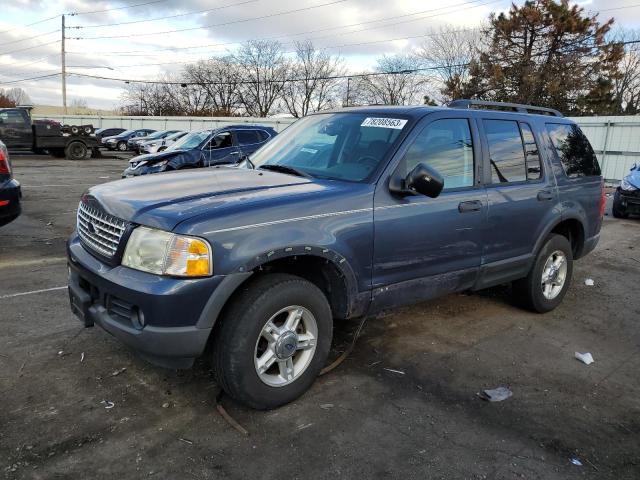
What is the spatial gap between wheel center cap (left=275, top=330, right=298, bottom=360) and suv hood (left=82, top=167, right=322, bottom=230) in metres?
0.83

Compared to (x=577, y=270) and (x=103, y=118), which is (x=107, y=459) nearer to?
(x=577, y=270)

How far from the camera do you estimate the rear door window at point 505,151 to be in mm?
4234

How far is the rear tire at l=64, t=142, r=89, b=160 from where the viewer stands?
23.9 meters

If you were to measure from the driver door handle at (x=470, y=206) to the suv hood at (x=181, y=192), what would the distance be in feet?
3.90

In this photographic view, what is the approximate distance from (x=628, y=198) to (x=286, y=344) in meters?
10.6

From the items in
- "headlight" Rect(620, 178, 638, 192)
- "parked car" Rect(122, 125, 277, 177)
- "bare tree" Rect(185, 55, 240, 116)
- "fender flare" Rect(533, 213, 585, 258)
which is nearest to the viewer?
"fender flare" Rect(533, 213, 585, 258)

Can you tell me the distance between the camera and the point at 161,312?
8.74 feet

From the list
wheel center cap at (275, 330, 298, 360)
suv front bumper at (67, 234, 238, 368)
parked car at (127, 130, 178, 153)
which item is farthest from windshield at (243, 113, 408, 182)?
parked car at (127, 130, 178, 153)

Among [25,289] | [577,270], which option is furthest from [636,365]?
[25,289]

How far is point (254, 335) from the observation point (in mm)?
2891

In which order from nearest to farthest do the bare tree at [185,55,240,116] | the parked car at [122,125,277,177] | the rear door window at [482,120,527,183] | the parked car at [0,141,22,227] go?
the rear door window at [482,120,527,183], the parked car at [0,141,22,227], the parked car at [122,125,277,177], the bare tree at [185,55,240,116]

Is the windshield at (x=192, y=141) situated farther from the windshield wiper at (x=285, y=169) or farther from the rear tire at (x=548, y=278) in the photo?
the rear tire at (x=548, y=278)

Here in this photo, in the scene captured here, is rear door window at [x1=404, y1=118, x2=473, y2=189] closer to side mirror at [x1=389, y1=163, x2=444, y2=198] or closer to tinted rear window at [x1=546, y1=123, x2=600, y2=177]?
side mirror at [x1=389, y1=163, x2=444, y2=198]

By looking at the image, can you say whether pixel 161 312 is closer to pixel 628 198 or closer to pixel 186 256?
pixel 186 256
